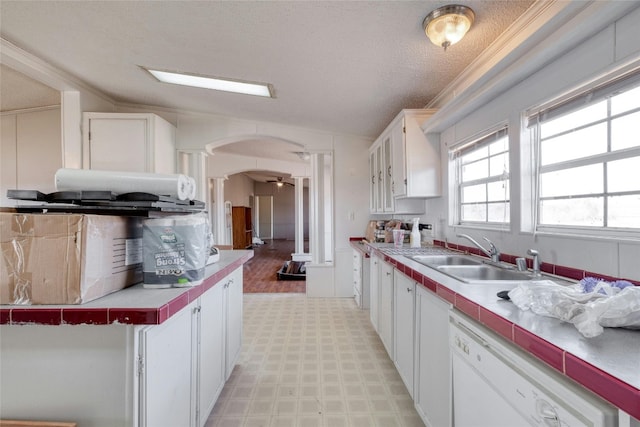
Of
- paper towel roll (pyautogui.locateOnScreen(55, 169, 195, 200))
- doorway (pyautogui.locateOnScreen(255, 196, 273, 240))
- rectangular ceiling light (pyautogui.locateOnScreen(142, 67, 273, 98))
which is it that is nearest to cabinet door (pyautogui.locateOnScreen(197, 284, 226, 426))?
paper towel roll (pyautogui.locateOnScreen(55, 169, 195, 200))

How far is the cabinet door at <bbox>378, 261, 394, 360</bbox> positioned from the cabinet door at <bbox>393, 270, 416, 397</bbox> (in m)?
0.09

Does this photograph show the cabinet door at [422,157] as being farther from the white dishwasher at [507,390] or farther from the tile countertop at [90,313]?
the tile countertop at [90,313]

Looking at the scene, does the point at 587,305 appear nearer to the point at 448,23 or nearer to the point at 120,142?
the point at 448,23

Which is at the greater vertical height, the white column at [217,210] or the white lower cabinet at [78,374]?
the white column at [217,210]

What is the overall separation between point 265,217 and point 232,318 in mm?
10761

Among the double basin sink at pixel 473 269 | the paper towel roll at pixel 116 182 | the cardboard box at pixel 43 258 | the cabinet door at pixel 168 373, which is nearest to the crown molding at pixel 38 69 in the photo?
the paper towel roll at pixel 116 182

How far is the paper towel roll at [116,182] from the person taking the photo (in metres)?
1.24

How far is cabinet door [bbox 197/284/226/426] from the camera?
1.48 metres

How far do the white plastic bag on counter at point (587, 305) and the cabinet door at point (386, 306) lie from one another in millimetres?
1191

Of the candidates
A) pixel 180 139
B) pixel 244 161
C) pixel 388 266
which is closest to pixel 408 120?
pixel 388 266

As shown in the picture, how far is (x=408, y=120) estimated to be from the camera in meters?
2.69

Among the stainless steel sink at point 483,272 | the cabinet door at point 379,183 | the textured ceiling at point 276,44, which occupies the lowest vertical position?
the stainless steel sink at point 483,272

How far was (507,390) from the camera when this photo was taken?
0.84 m

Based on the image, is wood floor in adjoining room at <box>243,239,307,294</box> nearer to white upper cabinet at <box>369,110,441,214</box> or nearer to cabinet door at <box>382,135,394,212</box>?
cabinet door at <box>382,135,394,212</box>
